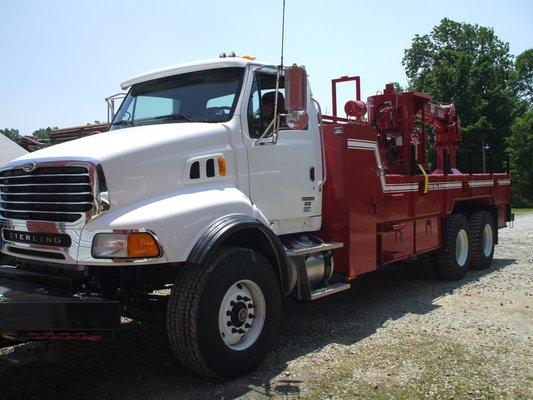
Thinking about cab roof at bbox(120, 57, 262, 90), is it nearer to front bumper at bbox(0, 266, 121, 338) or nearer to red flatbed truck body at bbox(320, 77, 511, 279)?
red flatbed truck body at bbox(320, 77, 511, 279)

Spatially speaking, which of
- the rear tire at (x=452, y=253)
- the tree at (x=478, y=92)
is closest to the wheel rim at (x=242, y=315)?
the rear tire at (x=452, y=253)

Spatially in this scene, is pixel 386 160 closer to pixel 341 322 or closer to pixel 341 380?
pixel 341 322

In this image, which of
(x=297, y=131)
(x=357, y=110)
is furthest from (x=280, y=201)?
(x=357, y=110)

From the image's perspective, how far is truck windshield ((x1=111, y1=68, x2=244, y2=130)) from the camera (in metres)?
5.17

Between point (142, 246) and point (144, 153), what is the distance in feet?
2.70

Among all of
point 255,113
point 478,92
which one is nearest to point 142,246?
→ point 255,113

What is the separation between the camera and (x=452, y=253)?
8.76 meters

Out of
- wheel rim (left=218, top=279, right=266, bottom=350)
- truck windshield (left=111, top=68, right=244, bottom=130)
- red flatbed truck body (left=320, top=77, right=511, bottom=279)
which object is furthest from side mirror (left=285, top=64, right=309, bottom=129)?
wheel rim (left=218, top=279, right=266, bottom=350)

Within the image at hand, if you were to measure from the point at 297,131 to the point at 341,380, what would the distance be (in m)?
2.56

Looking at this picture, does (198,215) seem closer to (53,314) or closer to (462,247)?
(53,314)

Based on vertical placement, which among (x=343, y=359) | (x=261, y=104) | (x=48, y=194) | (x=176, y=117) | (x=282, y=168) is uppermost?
(x=261, y=104)

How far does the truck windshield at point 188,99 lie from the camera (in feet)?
17.0

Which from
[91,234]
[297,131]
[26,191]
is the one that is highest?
[297,131]

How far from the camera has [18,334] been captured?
12.6 ft
